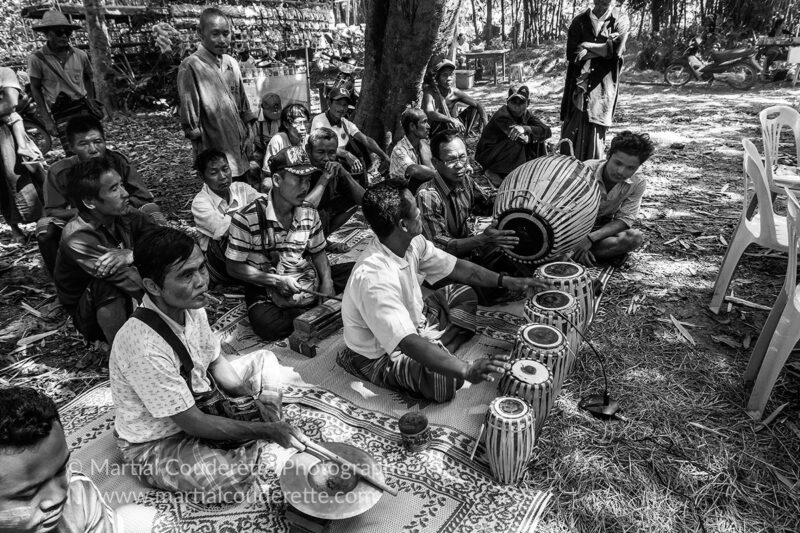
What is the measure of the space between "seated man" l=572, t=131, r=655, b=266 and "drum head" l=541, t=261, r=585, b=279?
0.90 meters

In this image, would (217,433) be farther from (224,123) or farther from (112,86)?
(112,86)

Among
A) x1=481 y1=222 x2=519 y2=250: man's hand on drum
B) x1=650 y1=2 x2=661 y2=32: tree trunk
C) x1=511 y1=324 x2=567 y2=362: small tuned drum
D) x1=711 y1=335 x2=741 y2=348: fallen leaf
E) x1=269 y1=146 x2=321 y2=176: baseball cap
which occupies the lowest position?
x1=711 y1=335 x2=741 y2=348: fallen leaf

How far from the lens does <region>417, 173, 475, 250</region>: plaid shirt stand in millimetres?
4102

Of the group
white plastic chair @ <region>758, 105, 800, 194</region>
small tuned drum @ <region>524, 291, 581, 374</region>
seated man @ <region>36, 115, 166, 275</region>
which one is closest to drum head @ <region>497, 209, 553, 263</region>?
small tuned drum @ <region>524, 291, 581, 374</region>

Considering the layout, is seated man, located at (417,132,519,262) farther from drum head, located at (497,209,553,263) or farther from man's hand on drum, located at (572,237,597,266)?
man's hand on drum, located at (572,237,597,266)

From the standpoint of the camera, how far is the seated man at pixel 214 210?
4211 millimetres

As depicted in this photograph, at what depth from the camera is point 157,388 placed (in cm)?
224

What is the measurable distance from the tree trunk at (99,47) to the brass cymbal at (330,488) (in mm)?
10960

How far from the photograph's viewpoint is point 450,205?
4336 mm

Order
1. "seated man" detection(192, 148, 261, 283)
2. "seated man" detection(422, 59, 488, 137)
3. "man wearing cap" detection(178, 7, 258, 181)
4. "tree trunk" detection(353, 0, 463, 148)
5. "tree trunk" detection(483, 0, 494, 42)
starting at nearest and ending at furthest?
"seated man" detection(192, 148, 261, 283)
"man wearing cap" detection(178, 7, 258, 181)
"tree trunk" detection(353, 0, 463, 148)
"seated man" detection(422, 59, 488, 137)
"tree trunk" detection(483, 0, 494, 42)

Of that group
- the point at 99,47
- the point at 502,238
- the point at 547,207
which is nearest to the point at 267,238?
the point at 502,238

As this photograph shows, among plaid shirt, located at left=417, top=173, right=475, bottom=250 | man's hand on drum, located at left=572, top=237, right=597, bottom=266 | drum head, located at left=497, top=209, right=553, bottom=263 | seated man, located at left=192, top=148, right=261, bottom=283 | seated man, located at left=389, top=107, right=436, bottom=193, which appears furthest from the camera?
seated man, located at left=389, top=107, right=436, bottom=193

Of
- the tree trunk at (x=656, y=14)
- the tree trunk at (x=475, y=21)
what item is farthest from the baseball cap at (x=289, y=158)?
the tree trunk at (x=475, y=21)

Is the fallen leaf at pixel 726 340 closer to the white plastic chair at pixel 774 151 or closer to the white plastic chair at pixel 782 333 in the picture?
the white plastic chair at pixel 782 333
